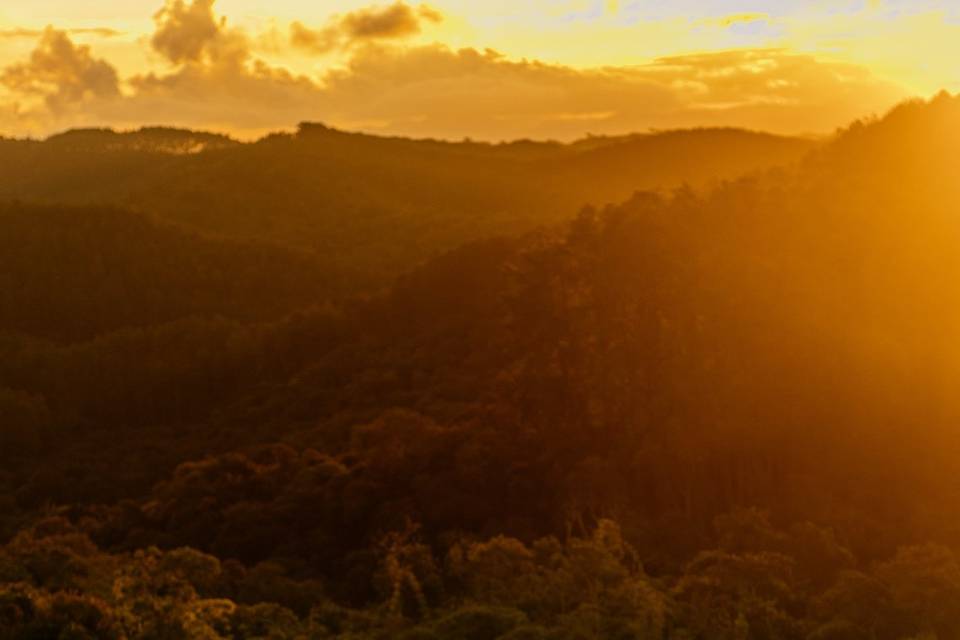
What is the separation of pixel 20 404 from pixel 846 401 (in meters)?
59.8

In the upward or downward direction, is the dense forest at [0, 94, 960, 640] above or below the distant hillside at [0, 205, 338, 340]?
above

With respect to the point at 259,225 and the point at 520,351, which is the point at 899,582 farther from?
the point at 259,225

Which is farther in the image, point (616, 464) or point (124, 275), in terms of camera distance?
point (124, 275)

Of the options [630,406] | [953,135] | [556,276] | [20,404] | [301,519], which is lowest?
[20,404]

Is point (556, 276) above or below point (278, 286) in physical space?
above

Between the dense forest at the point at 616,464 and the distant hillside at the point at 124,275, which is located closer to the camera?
the dense forest at the point at 616,464

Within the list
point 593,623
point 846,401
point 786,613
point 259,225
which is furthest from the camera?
point 259,225

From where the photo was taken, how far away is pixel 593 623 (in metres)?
16.7

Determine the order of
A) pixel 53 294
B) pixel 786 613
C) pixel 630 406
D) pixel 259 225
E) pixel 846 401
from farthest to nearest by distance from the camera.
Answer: pixel 259 225 < pixel 53 294 < pixel 630 406 < pixel 846 401 < pixel 786 613

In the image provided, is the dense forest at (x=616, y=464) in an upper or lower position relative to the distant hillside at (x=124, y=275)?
upper

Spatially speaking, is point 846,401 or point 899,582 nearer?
point 899,582

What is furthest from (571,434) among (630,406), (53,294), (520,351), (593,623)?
(53,294)

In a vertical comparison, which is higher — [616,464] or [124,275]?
[616,464]

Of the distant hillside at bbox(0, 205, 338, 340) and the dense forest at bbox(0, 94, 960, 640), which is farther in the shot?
the distant hillside at bbox(0, 205, 338, 340)
